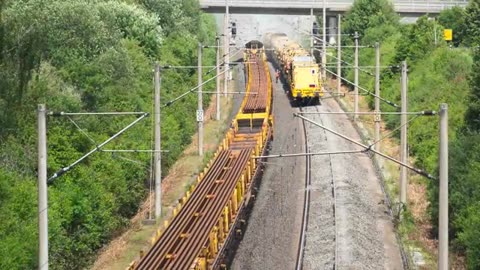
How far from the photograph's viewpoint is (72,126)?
27609 millimetres

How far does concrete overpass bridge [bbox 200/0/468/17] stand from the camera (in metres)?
71.2

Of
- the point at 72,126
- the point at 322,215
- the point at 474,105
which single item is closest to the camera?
the point at 72,126

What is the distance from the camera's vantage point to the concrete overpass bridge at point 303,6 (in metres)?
71.2

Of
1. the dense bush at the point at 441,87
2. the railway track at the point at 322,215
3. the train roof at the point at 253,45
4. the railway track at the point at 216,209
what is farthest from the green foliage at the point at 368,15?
the railway track at the point at 322,215

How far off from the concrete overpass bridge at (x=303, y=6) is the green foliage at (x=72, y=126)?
2636 cm

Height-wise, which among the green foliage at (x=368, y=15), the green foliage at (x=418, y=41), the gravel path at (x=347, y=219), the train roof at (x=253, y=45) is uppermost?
the green foliage at (x=368, y=15)

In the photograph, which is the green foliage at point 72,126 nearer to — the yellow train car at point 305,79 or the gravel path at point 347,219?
the gravel path at point 347,219

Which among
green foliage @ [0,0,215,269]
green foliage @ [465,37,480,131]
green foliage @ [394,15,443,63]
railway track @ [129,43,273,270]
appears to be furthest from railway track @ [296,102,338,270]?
green foliage @ [394,15,443,63]

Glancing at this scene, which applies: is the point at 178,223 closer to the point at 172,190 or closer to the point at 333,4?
the point at 172,190

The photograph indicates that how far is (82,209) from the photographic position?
25.0 meters

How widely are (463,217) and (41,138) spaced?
1502 centimetres

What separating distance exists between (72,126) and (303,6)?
1876 inches

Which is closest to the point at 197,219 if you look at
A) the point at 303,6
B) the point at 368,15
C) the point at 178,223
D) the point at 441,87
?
the point at 178,223

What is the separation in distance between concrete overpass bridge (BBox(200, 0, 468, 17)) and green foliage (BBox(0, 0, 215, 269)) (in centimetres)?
2636
